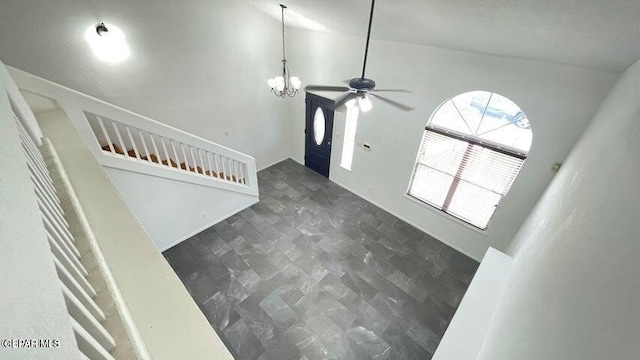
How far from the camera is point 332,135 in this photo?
233 inches

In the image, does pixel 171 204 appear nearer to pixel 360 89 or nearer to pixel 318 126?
pixel 360 89

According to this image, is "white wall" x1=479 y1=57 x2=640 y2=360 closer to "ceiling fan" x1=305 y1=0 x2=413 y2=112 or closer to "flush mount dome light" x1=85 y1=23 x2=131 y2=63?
"ceiling fan" x1=305 y1=0 x2=413 y2=112

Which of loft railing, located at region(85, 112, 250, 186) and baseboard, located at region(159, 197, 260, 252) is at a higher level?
loft railing, located at region(85, 112, 250, 186)

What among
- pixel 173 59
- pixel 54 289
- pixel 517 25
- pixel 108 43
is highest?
pixel 517 25

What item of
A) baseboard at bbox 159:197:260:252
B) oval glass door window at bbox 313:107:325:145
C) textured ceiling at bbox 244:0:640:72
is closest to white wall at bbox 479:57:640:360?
textured ceiling at bbox 244:0:640:72

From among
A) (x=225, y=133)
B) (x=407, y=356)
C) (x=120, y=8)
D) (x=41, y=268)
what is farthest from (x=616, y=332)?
(x=225, y=133)

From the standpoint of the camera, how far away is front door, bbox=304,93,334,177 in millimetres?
5828

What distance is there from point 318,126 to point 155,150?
3.66 m

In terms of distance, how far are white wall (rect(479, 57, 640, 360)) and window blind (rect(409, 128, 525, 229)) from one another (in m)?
2.16

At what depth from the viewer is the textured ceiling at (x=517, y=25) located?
1.76 meters

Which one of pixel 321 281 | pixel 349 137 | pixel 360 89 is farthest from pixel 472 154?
pixel 321 281

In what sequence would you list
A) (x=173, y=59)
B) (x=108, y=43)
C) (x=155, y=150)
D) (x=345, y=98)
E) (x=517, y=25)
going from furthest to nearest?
1. (x=173, y=59)
2. (x=108, y=43)
3. (x=155, y=150)
4. (x=345, y=98)
5. (x=517, y=25)

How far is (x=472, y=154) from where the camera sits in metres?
4.05

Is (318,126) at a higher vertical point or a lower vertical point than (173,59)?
lower
